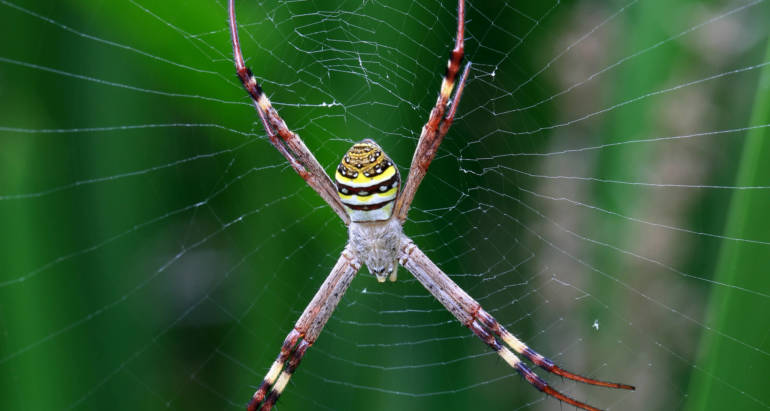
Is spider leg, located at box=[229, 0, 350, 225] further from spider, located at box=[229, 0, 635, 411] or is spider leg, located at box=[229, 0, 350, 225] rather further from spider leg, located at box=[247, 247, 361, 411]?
spider leg, located at box=[247, 247, 361, 411]

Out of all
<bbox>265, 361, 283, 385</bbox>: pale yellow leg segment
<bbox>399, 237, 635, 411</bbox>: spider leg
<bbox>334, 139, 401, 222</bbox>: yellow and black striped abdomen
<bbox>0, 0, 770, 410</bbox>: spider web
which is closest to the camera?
<bbox>0, 0, 770, 410</bbox>: spider web

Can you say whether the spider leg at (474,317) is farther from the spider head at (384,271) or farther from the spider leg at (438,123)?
the spider leg at (438,123)

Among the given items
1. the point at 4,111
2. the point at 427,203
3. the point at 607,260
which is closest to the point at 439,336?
the point at 427,203

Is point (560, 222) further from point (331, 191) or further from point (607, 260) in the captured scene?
point (331, 191)

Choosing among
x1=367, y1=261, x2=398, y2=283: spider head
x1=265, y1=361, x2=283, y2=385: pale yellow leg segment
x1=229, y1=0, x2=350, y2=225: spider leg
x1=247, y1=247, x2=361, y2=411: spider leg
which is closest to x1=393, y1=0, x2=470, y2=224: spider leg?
x1=229, y1=0, x2=350, y2=225: spider leg

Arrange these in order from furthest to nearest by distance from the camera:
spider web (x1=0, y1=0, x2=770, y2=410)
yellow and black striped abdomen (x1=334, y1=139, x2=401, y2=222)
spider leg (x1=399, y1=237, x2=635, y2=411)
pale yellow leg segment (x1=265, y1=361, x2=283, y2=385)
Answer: pale yellow leg segment (x1=265, y1=361, x2=283, y2=385) < spider leg (x1=399, y1=237, x2=635, y2=411) < yellow and black striped abdomen (x1=334, y1=139, x2=401, y2=222) < spider web (x1=0, y1=0, x2=770, y2=410)

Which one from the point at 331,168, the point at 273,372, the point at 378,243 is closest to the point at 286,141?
the point at 331,168
